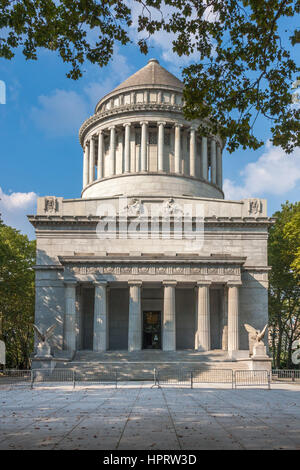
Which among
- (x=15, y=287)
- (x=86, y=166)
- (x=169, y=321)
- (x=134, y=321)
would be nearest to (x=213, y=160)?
(x=86, y=166)

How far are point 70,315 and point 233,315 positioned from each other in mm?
13399

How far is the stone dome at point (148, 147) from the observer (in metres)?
56.6

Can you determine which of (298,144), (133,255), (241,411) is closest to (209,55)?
(298,144)

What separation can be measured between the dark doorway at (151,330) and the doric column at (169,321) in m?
5.81

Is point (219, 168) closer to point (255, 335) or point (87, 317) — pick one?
point (87, 317)

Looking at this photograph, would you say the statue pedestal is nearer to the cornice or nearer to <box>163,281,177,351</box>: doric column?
<box>163,281,177,351</box>: doric column

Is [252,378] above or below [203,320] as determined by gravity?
below

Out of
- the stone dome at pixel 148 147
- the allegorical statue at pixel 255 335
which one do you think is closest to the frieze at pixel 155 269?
the allegorical statue at pixel 255 335

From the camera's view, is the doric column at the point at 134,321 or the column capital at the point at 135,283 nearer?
the doric column at the point at 134,321

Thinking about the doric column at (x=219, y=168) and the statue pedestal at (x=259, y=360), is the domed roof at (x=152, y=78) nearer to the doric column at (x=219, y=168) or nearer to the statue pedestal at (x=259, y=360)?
the doric column at (x=219, y=168)

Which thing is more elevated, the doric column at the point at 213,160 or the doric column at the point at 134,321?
the doric column at the point at 213,160

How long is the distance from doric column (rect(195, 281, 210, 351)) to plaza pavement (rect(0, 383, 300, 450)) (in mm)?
19228

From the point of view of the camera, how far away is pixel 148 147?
58.9 m
